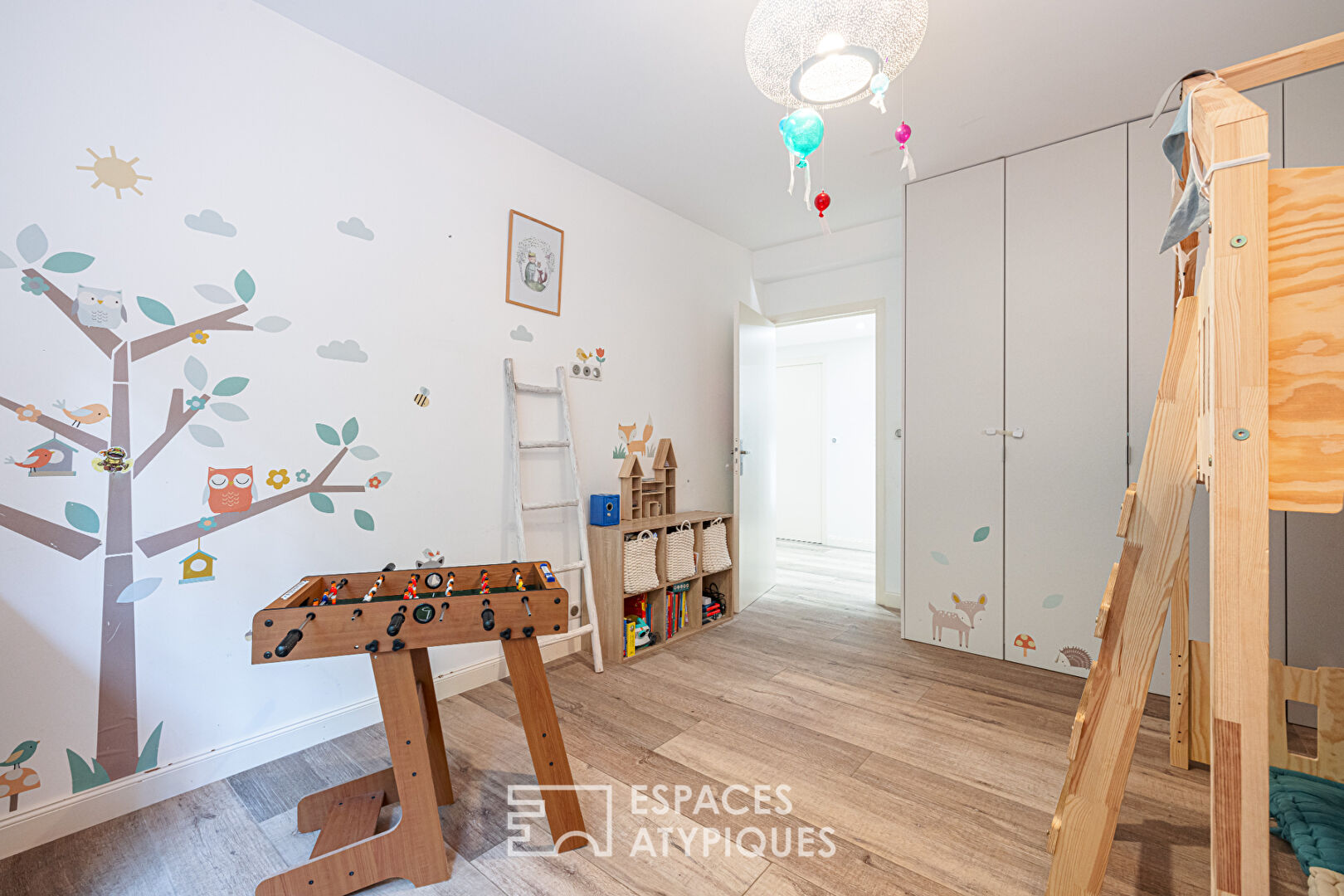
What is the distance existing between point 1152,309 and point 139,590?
3913 millimetres

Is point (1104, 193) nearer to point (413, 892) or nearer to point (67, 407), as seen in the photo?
point (413, 892)

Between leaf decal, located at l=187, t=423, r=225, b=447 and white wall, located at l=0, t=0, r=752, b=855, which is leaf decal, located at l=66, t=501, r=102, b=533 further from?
leaf decal, located at l=187, t=423, r=225, b=447

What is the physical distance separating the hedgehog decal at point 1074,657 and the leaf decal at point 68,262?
3.96 meters

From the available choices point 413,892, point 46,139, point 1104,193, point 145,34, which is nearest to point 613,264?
point 145,34

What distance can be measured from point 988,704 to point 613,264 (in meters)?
2.78

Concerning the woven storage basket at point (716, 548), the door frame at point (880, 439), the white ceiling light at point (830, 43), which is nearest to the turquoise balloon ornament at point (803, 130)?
the white ceiling light at point (830, 43)

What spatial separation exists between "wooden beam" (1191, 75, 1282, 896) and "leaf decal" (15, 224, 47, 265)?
259cm

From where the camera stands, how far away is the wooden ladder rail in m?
1.04

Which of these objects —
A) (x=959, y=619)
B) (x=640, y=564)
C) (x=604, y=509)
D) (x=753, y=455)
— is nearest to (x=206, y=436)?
(x=604, y=509)

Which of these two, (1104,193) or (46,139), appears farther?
(1104,193)

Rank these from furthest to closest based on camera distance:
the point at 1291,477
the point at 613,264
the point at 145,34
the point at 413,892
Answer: the point at 613,264, the point at 145,34, the point at 413,892, the point at 1291,477

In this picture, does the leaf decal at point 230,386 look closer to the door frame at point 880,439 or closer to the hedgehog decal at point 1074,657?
the door frame at point 880,439

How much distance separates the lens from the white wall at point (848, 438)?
595 cm

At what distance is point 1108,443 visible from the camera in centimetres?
255
